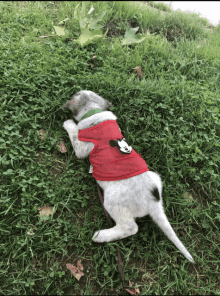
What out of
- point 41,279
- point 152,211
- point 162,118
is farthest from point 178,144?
point 41,279

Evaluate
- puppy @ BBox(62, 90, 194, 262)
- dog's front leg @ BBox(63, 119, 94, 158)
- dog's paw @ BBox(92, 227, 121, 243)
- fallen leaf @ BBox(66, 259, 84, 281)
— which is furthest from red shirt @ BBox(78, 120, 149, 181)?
fallen leaf @ BBox(66, 259, 84, 281)

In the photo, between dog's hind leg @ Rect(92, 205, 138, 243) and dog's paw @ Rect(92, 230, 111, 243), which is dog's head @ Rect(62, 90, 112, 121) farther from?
dog's paw @ Rect(92, 230, 111, 243)

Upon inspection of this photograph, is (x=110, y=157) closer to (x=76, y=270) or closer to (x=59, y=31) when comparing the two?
(x=76, y=270)

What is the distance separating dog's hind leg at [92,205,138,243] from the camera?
192cm

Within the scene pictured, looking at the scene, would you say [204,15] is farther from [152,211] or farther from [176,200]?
[152,211]

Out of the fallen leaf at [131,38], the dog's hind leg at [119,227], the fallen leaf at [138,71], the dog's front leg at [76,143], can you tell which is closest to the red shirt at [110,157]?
the dog's front leg at [76,143]

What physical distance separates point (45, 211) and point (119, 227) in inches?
31.6

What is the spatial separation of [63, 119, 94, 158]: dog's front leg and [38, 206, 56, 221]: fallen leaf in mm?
667

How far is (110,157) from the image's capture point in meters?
1.99

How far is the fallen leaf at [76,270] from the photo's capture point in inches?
73.0

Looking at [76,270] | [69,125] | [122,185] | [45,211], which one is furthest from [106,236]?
[69,125]

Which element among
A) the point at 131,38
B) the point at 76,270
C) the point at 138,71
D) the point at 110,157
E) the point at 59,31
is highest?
the point at 131,38

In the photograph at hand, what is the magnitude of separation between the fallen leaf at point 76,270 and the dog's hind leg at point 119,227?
27cm

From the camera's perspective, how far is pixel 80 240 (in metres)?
2.04
